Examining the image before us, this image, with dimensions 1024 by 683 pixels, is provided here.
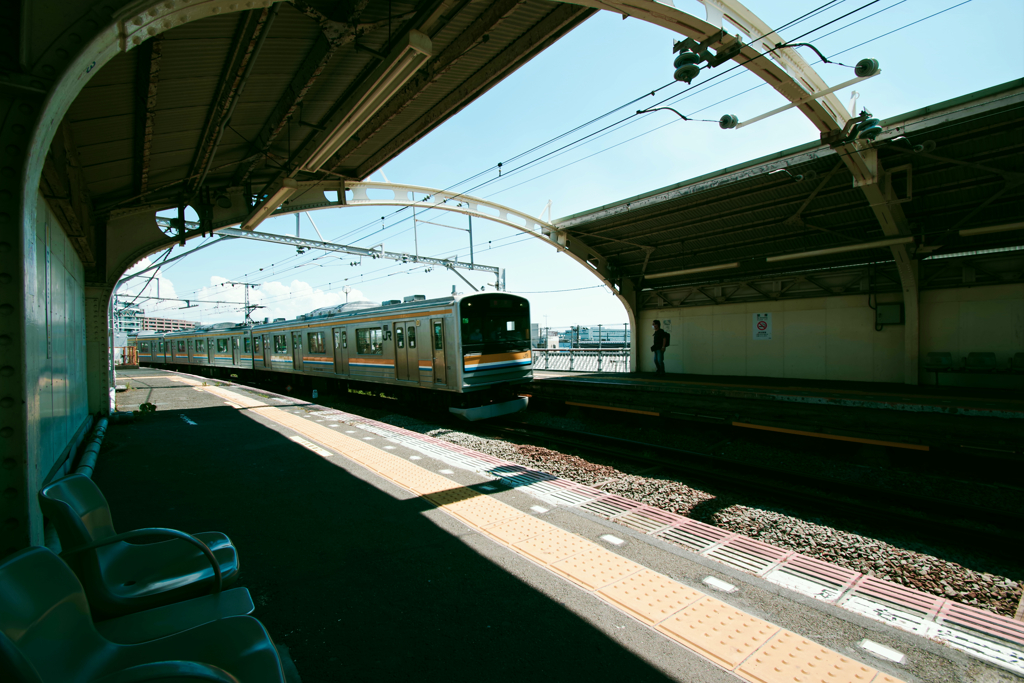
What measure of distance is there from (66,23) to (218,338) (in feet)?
82.5

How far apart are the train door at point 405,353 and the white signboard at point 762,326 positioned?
35.1 ft

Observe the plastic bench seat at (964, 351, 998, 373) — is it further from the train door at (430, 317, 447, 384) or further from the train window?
the train window

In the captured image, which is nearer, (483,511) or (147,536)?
(147,536)

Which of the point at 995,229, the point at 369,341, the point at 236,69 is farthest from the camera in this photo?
the point at 369,341

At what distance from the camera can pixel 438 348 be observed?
33.8ft

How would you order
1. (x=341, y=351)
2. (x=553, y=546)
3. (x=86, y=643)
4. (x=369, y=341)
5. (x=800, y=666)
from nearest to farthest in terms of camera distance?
A: 1. (x=86, y=643)
2. (x=800, y=666)
3. (x=553, y=546)
4. (x=369, y=341)
5. (x=341, y=351)

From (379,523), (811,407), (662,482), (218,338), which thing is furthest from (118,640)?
(218,338)

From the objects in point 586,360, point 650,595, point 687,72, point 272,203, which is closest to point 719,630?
point 650,595

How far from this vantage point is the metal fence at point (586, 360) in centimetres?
1895

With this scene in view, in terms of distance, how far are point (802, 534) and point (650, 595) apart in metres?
2.30

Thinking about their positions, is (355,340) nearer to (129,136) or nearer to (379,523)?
(129,136)

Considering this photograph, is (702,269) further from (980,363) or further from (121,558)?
(121,558)

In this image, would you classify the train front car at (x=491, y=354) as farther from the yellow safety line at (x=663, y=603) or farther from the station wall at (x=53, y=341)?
the station wall at (x=53, y=341)

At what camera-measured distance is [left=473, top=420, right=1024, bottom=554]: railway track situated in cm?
451
